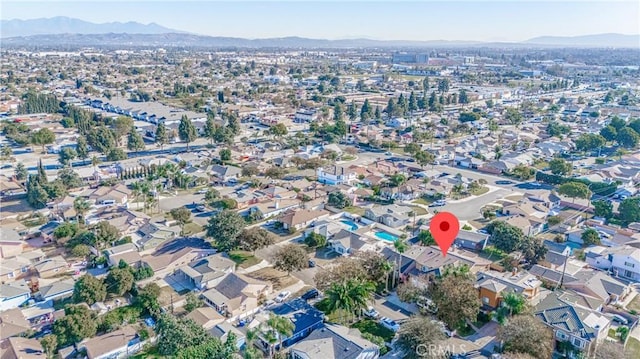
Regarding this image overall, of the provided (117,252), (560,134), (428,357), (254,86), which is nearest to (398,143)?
(560,134)

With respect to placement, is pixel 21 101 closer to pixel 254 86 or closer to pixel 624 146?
pixel 254 86

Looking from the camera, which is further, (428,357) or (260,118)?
(260,118)

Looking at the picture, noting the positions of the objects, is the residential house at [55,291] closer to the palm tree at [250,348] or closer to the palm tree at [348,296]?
the palm tree at [250,348]

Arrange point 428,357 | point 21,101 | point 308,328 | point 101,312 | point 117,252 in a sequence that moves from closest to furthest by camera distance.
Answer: point 428,357
point 308,328
point 101,312
point 117,252
point 21,101

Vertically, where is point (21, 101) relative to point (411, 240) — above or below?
above

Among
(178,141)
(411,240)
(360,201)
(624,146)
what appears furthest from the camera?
(178,141)

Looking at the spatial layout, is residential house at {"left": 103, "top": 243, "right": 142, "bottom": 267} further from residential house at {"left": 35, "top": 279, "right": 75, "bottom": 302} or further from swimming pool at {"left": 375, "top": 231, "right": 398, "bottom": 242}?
swimming pool at {"left": 375, "top": 231, "right": 398, "bottom": 242}
